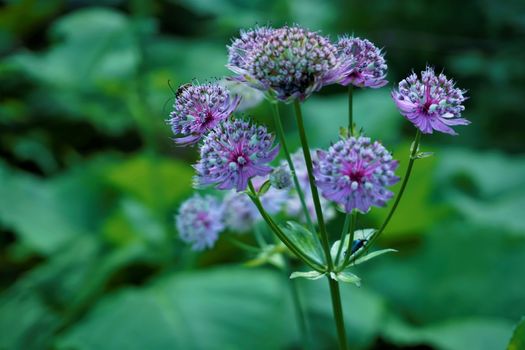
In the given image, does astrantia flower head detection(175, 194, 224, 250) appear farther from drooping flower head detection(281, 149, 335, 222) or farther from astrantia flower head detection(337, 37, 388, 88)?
astrantia flower head detection(337, 37, 388, 88)

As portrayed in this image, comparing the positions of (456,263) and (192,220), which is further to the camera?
(456,263)

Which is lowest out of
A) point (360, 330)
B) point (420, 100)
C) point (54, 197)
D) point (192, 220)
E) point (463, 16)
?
point (360, 330)

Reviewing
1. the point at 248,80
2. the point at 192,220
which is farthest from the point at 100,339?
the point at 248,80

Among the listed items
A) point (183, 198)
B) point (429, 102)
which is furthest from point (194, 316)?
point (429, 102)

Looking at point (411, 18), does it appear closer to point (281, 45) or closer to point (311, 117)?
point (311, 117)

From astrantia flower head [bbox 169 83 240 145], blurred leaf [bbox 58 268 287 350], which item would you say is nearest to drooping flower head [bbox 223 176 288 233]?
astrantia flower head [bbox 169 83 240 145]

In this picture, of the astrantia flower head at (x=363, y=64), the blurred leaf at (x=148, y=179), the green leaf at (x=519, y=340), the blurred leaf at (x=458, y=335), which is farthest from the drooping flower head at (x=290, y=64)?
the blurred leaf at (x=148, y=179)

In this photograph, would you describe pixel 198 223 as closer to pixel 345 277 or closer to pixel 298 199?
pixel 298 199
